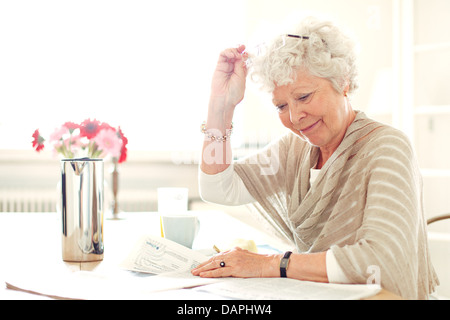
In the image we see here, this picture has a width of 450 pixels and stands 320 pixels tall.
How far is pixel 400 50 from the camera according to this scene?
3.00 m

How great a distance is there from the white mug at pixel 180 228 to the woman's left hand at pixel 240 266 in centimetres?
25

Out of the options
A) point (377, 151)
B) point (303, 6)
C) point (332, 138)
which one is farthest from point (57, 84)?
point (377, 151)

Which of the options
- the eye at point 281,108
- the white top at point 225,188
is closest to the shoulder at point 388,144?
the eye at point 281,108

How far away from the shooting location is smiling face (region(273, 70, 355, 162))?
47.9 inches

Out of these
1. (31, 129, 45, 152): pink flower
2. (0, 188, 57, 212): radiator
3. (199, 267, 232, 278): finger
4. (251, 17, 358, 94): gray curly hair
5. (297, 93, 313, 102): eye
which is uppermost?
(251, 17, 358, 94): gray curly hair

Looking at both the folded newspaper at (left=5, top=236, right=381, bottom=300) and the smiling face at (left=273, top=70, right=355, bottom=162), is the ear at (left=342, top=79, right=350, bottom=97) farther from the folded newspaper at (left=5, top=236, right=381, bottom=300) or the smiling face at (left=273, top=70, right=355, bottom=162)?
the folded newspaper at (left=5, top=236, right=381, bottom=300)

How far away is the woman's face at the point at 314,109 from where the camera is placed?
3.99ft

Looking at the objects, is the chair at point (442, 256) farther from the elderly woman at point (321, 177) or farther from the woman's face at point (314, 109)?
the woman's face at point (314, 109)

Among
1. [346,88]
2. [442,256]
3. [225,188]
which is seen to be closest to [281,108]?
[346,88]

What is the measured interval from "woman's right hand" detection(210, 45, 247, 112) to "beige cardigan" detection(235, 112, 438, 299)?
0.69 feet

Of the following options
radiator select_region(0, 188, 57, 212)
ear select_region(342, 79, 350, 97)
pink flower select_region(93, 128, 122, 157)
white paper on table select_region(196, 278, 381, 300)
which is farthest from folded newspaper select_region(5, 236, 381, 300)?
radiator select_region(0, 188, 57, 212)

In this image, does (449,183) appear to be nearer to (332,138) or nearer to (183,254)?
(332,138)

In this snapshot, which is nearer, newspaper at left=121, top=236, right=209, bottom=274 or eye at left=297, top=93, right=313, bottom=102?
newspaper at left=121, top=236, right=209, bottom=274

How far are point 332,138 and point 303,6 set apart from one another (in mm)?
2323
